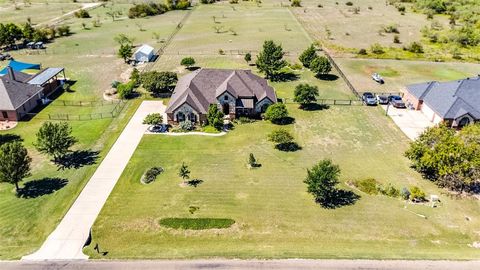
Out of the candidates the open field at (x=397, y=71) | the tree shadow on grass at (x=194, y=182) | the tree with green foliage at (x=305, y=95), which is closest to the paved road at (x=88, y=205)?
the tree shadow on grass at (x=194, y=182)

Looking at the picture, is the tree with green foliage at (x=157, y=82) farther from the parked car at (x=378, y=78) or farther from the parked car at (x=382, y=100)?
the parked car at (x=378, y=78)

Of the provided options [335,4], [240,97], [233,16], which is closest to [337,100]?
[240,97]

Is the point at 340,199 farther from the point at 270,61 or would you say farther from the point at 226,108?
the point at 270,61

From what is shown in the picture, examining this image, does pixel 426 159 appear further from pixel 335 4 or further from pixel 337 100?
pixel 335 4

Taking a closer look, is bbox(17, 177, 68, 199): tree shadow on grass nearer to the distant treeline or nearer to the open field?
the open field

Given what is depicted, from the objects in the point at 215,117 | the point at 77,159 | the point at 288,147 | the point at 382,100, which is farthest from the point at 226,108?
the point at 382,100

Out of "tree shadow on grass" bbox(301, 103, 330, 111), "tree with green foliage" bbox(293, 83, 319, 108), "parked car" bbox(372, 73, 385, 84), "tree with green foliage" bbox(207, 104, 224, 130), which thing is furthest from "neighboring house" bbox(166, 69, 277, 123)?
"parked car" bbox(372, 73, 385, 84)
